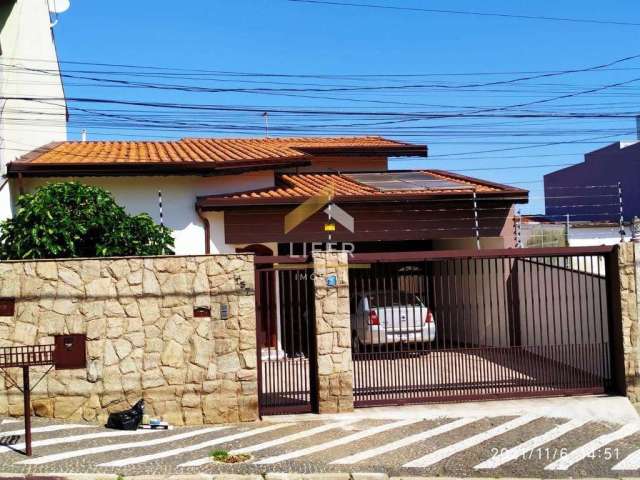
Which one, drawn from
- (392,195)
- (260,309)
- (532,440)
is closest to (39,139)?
(392,195)

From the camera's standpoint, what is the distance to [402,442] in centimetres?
730

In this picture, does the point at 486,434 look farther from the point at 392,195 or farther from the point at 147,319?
the point at 392,195

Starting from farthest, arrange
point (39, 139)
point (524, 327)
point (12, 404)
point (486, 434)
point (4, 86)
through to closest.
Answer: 1. point (39, 139)
2. point (4, 86)
3. point (524, 327)
4. point (12, 404)
5. point (486, 434)

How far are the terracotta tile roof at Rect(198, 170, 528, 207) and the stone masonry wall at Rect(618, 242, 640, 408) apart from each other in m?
4.73

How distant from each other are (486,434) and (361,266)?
2.69 metres

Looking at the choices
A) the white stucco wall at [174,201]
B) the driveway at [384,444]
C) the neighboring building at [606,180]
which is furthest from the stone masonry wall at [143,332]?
the neighboring building at [606,180]

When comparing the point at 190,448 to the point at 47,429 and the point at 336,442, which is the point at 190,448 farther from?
the point at 47,429

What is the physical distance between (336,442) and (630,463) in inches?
124

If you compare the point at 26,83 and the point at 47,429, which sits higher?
the point at 26,83

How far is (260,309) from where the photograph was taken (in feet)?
28.0

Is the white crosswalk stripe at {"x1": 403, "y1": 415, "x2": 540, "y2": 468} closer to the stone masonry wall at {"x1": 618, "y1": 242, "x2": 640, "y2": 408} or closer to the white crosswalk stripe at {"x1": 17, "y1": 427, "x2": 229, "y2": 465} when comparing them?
the stone masonry wall at {"x1": 618, "y1": 242, "x2": 640, "y2": 408}

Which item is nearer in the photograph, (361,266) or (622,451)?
(622,451)

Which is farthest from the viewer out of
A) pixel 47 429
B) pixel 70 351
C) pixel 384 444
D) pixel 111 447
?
pixel 70 351

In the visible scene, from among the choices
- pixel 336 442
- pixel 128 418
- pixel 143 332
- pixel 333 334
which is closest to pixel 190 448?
pixel 128 418
